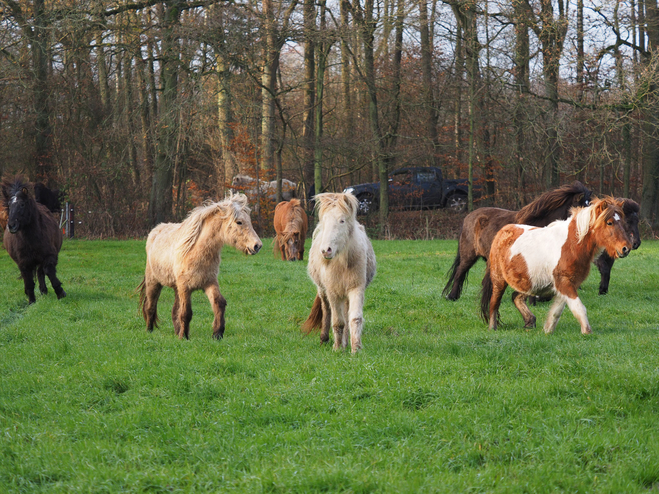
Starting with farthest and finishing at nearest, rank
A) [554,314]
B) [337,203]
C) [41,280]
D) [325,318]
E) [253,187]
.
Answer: [253,187] < [41,280] < [554,314] < [325,318] < [337,203]

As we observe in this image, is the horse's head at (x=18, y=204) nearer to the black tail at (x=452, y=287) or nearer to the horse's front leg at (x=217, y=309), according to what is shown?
the horse's front leg at (x=217, y=309)

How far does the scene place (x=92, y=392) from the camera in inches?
209

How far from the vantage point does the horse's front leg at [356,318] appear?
6504 millimetres

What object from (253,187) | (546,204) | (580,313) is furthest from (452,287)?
(253,187)

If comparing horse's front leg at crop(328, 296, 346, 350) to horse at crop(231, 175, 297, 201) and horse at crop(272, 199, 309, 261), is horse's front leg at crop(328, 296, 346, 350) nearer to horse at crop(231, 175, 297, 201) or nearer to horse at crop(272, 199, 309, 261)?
horse at crop(272, 199, 309, 261)

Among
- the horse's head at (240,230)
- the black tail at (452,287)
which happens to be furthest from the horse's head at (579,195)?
the horse's head at (240,230)

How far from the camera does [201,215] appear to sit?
788cm

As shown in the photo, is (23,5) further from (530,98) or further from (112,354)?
(112,354)

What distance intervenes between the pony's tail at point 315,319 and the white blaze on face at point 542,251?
251cm

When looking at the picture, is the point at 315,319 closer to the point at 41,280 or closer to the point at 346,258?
the point at 346,258

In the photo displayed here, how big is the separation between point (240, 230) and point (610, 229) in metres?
4.30

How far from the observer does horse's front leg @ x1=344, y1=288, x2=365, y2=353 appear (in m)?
6.50

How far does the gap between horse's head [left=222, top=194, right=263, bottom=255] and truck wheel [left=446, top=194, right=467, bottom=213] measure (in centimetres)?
1973

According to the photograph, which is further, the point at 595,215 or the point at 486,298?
the point at 486,298
